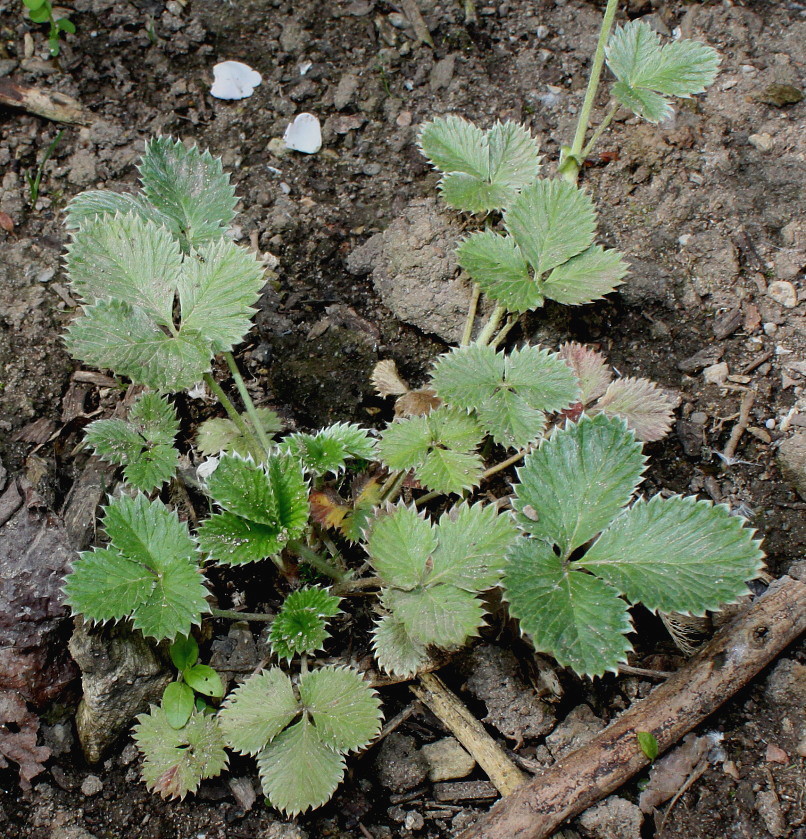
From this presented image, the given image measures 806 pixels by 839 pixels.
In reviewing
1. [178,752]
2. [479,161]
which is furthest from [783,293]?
[178,752]

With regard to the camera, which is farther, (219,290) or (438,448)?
(438,448)

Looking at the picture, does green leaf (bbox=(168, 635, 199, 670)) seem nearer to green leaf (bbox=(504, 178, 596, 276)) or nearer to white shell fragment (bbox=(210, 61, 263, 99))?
green leaf (bbox=(504, 178, 596, 276))

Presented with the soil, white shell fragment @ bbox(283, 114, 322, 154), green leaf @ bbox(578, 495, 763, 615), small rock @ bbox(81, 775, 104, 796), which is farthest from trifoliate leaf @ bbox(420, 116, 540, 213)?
small rock @ bbox(81, 775, 104, 796)

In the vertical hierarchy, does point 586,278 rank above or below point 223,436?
above

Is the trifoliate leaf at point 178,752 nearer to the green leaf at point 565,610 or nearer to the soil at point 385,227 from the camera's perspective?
the soil at point 385,227

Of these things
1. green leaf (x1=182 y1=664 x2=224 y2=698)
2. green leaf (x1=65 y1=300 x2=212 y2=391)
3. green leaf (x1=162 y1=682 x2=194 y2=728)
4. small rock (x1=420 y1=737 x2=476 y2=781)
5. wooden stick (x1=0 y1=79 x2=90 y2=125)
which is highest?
green leaf (x1=65 y1=300 x2=212 y2=391)

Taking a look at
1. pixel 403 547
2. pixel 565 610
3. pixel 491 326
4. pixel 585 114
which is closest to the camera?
pixel 565 610

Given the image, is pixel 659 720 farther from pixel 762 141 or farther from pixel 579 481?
pixel 762 141

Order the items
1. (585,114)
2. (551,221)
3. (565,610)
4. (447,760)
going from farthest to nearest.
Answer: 1. (585,114)
2. (551,221)
3. (447,760)
4. (565,610)
